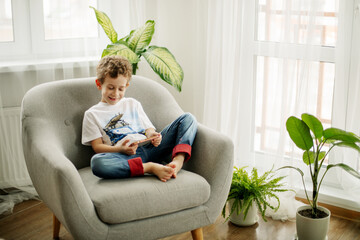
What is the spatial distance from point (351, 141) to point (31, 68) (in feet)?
6.09

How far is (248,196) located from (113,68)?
3.15 ft

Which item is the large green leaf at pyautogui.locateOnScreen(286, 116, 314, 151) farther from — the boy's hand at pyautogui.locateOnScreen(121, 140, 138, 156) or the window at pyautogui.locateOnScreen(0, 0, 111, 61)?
the window at pyautogui.locateOnScreen(0, 0, 111, 61)

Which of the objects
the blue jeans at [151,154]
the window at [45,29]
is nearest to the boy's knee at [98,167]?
the blue jeans at [151,154]

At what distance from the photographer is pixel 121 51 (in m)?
2.63

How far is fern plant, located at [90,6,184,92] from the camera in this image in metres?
2.66

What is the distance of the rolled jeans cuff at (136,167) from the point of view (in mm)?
2076

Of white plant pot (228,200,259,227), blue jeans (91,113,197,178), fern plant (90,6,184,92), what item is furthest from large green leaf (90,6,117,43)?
white plant pot (228,200,259,227)

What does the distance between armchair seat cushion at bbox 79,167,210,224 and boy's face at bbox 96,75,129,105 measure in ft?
1.28

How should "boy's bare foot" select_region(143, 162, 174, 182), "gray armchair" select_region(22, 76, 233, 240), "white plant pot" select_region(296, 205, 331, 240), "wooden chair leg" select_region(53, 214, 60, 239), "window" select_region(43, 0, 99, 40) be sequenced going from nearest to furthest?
"gray armchair" select_region(22, 76, 233, 240) → "boy's bare foot" select_region(143, 162, 174, 182) → "white plant pot" select_region(296, 205, 331, 240) → "wooden chair leg" select_region(53, 214, 60, 239) → "window" select_region(43, 0, 99, 40)

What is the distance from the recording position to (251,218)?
2.57m

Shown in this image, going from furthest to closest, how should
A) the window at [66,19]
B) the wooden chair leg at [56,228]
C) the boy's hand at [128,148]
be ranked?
1. the window at [66,19]
2. the wooden chair leg at [56,228]
3. the boy's hand at [128,148]

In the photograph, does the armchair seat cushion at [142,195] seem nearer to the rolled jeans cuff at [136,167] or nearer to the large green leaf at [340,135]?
the rolled jeans cuff at [136,167]

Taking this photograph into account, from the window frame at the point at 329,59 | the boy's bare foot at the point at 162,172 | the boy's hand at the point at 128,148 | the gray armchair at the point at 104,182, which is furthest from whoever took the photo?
the window frame at the point at 329,59

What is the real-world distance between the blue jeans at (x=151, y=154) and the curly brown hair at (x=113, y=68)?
0.35m
